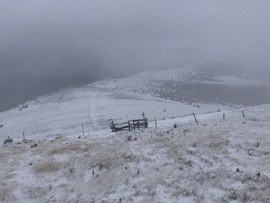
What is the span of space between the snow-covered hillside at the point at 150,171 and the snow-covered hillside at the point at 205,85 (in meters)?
63.1

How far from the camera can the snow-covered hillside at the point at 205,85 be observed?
94.8 meters

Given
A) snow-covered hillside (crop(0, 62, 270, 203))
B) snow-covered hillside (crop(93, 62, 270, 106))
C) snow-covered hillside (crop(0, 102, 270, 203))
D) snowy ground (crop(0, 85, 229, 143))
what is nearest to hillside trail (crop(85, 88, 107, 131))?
snowy ground (crop(0, 85, 229, 143))

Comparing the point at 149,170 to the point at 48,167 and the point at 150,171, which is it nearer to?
the point at 150,171

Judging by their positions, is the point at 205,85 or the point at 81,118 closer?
the point at 81,118

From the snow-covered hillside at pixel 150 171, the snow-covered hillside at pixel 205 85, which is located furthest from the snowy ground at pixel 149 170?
the snow-covered hillside at pixel 205 85

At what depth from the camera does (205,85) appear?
12044 cm

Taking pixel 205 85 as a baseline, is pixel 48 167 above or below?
below

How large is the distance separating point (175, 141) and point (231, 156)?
440 centimetres

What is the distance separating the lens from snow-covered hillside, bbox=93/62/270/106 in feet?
311

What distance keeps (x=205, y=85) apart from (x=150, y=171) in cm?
10802

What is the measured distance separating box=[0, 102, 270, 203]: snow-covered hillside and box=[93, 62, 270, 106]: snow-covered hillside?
2484 inches

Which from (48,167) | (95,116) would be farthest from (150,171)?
(95,116)

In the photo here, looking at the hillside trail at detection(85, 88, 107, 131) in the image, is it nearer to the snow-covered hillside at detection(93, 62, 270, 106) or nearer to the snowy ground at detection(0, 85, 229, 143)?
the snowy ground at detection(0, 85, 229, 143)

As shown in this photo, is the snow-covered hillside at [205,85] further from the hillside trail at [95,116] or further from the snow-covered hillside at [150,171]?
the snow-covered hillside at [150,171]
